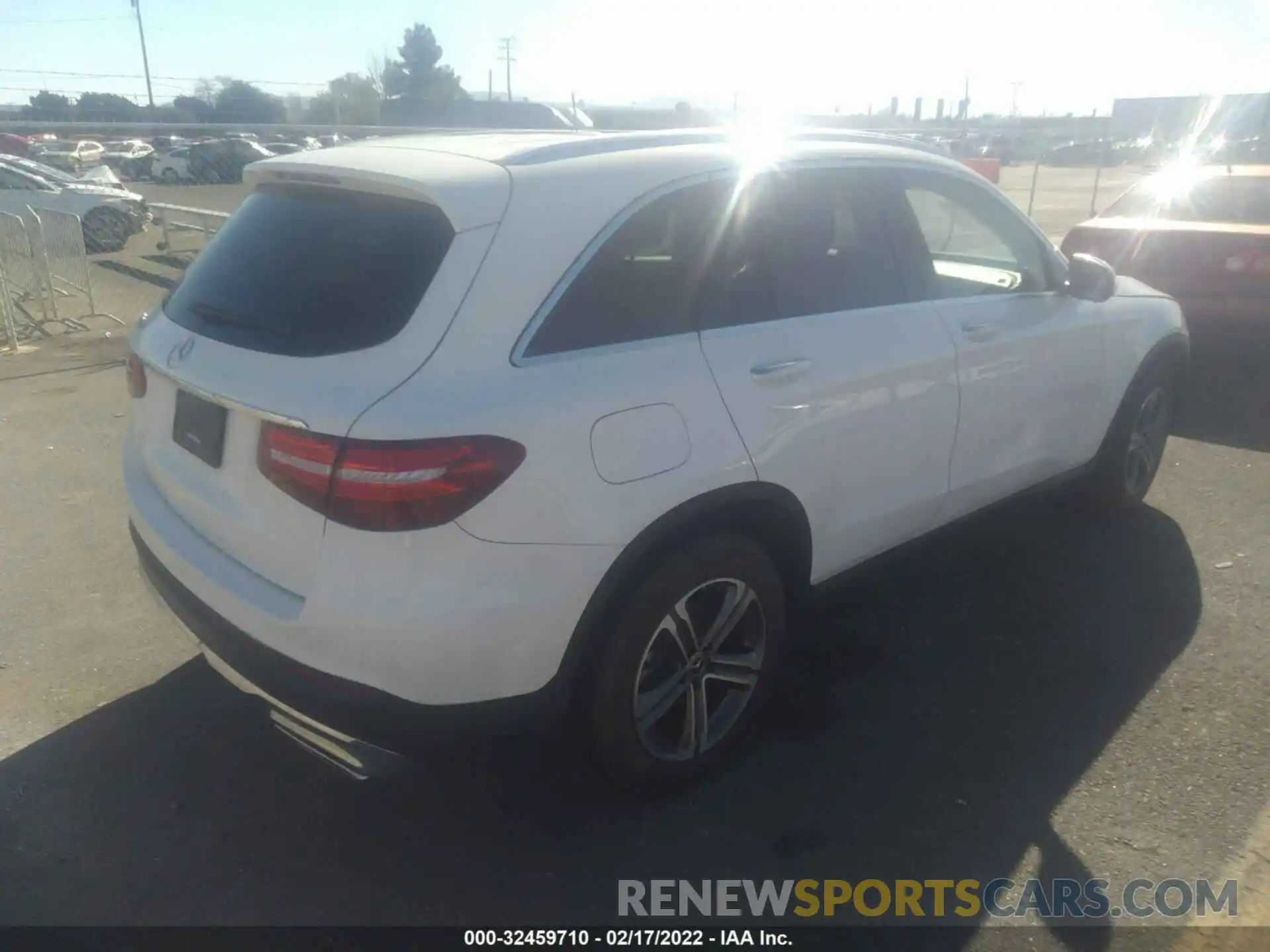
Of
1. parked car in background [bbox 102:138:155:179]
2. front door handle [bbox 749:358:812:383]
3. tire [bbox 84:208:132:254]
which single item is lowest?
parked car in background [bbox 102:138:155:179]

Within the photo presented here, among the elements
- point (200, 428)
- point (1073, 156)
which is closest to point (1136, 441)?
point (200, 428)

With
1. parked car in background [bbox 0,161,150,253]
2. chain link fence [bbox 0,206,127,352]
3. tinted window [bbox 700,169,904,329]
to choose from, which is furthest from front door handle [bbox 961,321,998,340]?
parked car in background [bbox 0,161,150,253]

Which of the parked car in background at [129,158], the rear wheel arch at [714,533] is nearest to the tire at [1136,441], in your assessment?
the rear wheel arch at [714,533]

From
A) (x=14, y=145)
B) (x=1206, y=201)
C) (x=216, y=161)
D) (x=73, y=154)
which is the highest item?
(x=1206, y=201)

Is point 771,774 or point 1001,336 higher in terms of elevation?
point 1001,336

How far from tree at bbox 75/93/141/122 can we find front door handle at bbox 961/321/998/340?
43.1 meters

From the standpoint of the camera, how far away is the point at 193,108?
1533 inches

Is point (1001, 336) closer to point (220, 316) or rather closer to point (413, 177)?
point (413, 177)

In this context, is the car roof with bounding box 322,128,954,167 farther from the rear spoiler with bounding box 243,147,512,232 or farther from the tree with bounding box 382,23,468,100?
the tree with bounding box 382,23,468,100

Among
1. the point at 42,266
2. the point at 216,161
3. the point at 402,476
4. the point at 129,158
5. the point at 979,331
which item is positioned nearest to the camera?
the point at 402,476

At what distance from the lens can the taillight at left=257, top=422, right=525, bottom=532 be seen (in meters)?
2.19

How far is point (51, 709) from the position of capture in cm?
341

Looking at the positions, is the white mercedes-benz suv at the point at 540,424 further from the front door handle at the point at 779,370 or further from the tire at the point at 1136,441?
the tire at the point at 1136,441

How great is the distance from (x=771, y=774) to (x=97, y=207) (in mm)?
16615
